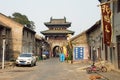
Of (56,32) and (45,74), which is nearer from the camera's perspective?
(45,74)

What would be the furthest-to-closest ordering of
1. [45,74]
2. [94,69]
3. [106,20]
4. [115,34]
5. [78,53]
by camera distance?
[78,53], [115,34], [94,69], [106,20], [45,74]

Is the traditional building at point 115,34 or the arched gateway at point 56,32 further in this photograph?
the arched gateway at point 56,32

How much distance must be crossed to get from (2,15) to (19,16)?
132 feet

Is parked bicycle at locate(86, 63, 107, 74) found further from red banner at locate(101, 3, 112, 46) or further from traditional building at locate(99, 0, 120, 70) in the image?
red banner at locate(101, 3, 112, 46)

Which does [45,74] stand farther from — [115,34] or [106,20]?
[115,34]

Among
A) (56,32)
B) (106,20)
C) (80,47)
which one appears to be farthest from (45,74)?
(56,32)

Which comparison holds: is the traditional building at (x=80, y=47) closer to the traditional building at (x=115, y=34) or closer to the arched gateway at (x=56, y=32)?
the traditional building at (x=115, y=34)

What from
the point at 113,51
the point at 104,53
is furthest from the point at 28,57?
the point at 113,51

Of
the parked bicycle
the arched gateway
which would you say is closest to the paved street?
the parked bicycle

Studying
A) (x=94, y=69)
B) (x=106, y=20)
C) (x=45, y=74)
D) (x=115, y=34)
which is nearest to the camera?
(x=45, y=74)

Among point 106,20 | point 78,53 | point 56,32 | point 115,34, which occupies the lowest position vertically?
point 78,53

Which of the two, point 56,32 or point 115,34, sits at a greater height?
point 56,32

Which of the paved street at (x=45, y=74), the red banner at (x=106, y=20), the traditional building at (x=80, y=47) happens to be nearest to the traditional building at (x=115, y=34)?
the red banner at (x=106, y=20)

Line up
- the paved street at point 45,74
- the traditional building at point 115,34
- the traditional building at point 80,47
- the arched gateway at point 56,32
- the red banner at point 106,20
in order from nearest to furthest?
1. the paved street at point 45,74
2. the red banner at point 106,20
3. the traditional building at point 115,34
4. the traditional building at point 80,47
5. the arched gateway at point 56,32
